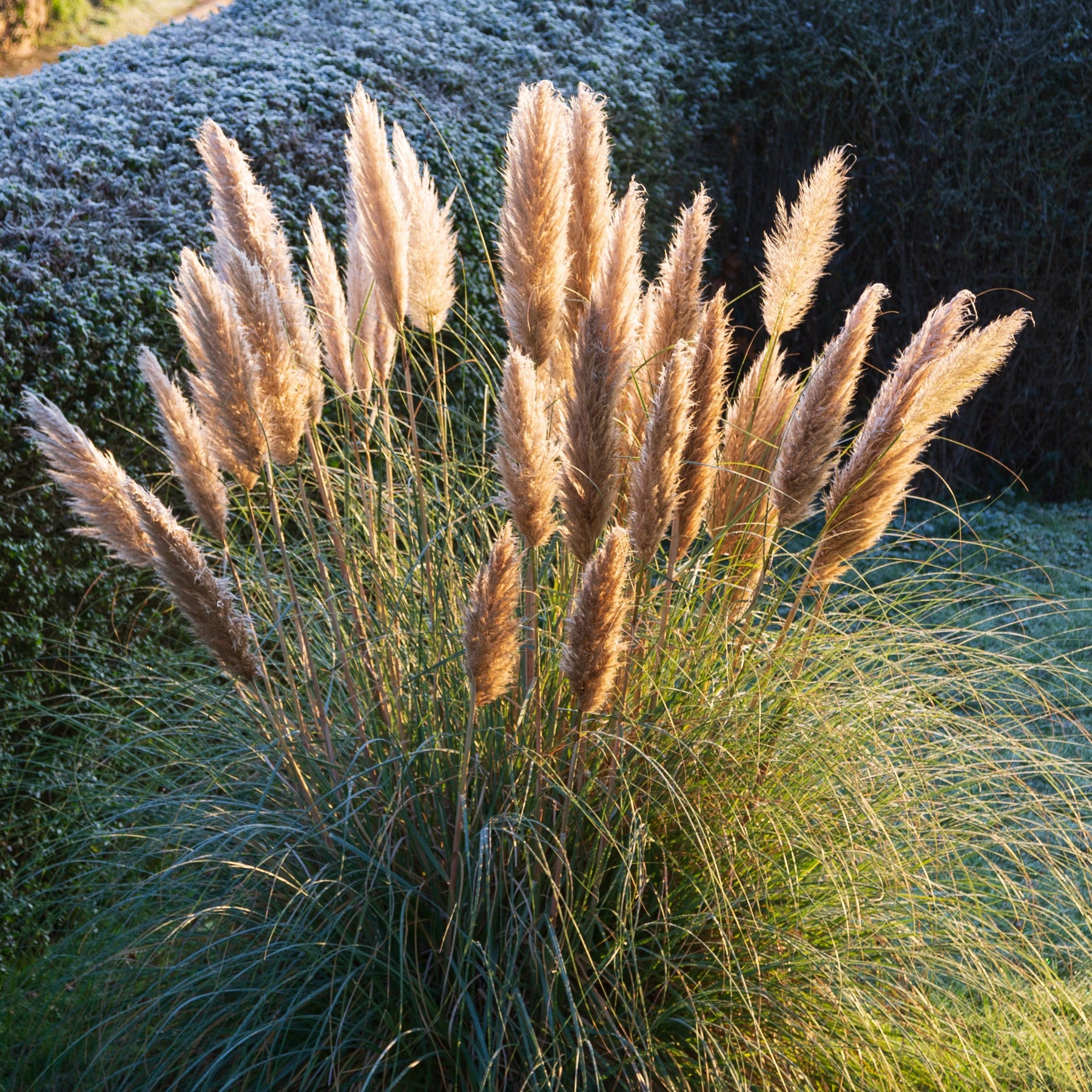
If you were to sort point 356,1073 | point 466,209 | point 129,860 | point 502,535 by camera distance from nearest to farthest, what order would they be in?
point 502,535, point 356,1073, point 129,860, point 466,209

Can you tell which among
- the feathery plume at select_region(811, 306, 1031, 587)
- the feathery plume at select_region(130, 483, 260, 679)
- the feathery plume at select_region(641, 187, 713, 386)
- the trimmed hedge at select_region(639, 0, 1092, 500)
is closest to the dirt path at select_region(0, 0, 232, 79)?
the trimmed hedge at select_region(639, 0, 1092, 500)

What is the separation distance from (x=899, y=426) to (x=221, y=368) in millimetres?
1325

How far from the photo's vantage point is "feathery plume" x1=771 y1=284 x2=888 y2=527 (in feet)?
7.54

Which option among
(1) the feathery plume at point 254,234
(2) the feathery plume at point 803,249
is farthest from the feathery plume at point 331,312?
(2) the feathery plume at point 803,249

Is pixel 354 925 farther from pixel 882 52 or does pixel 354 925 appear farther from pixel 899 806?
pixel 882 52

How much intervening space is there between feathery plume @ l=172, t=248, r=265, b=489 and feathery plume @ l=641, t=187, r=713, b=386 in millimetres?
845

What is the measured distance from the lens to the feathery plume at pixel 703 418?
2.35 meters

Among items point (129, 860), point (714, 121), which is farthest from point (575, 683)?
point (714, 121)

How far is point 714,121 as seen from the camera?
7.02 meters

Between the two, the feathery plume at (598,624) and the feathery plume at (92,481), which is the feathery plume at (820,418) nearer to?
the feathery plume at (598,624)

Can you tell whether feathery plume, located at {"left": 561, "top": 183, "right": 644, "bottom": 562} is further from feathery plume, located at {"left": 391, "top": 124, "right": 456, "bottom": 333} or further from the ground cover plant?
feathery plume, located at {"left": 391, "top": 124, "right": 456, "bottom": 333}

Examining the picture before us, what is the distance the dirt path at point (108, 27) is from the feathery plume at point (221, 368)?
38.2 ft

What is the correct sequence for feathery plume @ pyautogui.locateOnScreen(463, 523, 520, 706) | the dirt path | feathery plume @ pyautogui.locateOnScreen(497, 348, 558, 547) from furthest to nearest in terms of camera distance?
the dirt path < feathery plume @ pyautogui.locateOnScreen(497, 348, 558, 547) < feathery plume @ pyautogui.locateOnScreen(463, 523, 520, 706)

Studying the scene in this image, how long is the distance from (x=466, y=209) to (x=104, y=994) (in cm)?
376
